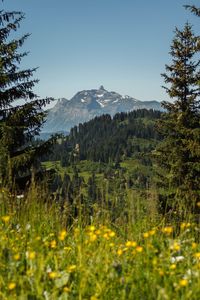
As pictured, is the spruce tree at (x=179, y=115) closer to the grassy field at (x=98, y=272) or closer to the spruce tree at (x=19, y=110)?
the spruce tree at (x=19, y=110)

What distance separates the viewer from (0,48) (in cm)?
1702

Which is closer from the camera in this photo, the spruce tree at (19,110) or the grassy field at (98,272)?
the grassy field at (98,272)

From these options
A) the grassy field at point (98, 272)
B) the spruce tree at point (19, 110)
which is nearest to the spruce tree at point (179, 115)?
the spruce tree at point (19, 110)

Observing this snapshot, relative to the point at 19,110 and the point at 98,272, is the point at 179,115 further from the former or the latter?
the point at 98,272

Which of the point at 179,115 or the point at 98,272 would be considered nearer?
the point at 98,272

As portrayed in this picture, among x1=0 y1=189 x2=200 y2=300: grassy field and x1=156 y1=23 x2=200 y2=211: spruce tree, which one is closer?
x1=0 y1=189 x2=200 y2=300: grassy field

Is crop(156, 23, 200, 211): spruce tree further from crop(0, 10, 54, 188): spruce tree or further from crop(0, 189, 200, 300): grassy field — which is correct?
crop(0, 189, 200, 300): grassy field

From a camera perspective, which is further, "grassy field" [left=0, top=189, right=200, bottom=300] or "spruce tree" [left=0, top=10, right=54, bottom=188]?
"spruce tree" [left=0, top=10, right=54, bottom=188]

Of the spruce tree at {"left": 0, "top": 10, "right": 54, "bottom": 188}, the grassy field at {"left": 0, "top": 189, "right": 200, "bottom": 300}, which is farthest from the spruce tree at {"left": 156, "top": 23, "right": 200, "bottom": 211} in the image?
the grassy field at {"left": 0, "top": 189, "right": 200, "bottom": 300}

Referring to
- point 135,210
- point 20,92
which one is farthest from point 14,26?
point 135,210

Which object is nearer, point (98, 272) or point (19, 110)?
point (98, 272)

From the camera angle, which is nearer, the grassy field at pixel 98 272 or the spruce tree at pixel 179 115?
the grassy field at pixel 98 272

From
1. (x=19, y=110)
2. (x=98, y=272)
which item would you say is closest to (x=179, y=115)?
(x=19, y=110)

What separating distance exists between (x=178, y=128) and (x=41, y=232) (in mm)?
19008
